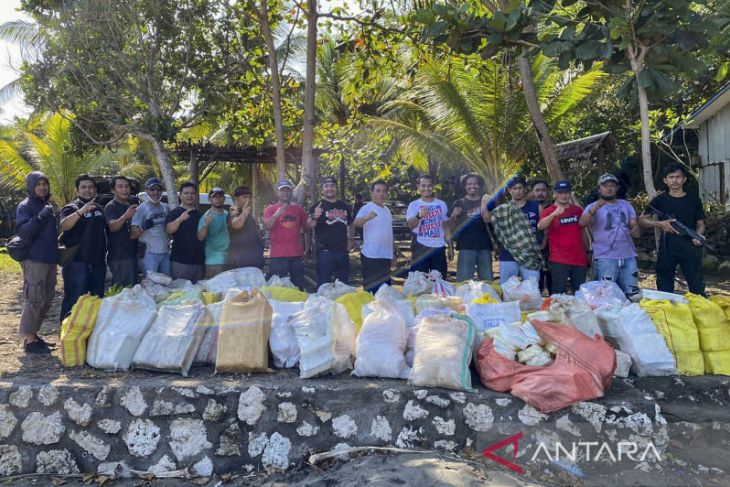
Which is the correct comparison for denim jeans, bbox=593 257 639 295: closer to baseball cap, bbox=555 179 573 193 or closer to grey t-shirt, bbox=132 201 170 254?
baseball cap, bbox=555 179 573 193

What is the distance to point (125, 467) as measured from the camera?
3.28 metres

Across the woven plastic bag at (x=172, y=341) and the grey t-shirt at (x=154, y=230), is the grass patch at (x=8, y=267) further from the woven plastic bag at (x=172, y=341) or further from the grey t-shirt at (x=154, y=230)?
the woven plastic bag at (x=172, y=341)

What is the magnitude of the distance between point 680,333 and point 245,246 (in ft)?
13.4

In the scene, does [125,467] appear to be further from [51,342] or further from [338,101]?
[338,101]

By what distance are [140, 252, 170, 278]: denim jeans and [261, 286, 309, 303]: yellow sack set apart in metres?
1.49

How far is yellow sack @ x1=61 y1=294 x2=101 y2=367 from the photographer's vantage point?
3715 millimetres

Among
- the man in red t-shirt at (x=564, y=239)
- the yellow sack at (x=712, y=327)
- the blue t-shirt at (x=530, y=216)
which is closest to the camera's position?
the yellow sack at (x=712, y=327)

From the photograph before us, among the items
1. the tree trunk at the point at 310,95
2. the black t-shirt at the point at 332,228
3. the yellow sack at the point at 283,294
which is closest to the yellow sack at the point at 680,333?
the yellow sack at the point at 283,294

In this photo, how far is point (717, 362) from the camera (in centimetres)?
360

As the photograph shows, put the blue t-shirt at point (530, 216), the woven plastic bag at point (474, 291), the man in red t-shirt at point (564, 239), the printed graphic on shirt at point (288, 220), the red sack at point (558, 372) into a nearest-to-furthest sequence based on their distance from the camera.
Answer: the red sack at point (558, 372)
the woven plastic bag at point (474, 291)
the man in red t-shirt at point (564, 239)
the blue t-shirt at point (530, 216)
the printed graphic on shirt at point (288, 220)

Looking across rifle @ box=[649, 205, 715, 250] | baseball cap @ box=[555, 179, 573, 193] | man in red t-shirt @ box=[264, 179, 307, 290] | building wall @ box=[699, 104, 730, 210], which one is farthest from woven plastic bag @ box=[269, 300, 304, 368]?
building wall @ box=[699, 104, 730, 210]

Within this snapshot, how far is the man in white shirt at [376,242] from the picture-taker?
5.46 metres

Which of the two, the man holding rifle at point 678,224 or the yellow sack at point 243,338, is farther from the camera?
the man holding rifle at point 678,224

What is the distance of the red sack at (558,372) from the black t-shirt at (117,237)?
11.7ft
